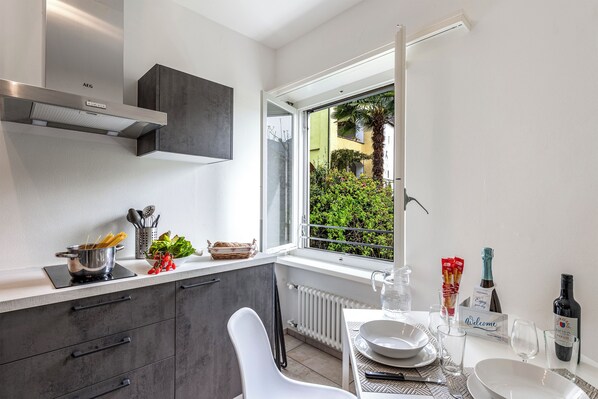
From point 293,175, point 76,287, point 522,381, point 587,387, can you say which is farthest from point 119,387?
point 293,175

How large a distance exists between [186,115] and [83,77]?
555 millimetres

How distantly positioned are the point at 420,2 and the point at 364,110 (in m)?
0.89

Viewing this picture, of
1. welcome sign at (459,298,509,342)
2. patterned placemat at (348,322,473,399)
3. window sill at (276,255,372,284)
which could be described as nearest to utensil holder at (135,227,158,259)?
window sill at (276,255,372,284)

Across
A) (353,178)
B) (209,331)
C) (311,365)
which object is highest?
(353,178)

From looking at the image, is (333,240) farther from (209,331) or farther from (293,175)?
(209,331)

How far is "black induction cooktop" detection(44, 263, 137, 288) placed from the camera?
51.8 inches

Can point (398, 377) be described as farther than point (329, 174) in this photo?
No

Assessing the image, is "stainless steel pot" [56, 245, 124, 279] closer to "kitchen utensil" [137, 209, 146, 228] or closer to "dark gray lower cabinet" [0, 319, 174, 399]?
"dark gray lower cabinet" [0, 319, 174, 399]

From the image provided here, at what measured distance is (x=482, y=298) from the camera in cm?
113

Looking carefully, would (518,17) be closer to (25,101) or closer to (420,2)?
(420,2)

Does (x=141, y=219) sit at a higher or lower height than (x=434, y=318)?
higher

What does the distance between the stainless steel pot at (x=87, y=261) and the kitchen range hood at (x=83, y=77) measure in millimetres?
680

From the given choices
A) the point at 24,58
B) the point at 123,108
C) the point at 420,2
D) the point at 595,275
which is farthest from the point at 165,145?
the point at 595,275

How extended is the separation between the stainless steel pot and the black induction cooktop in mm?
29
